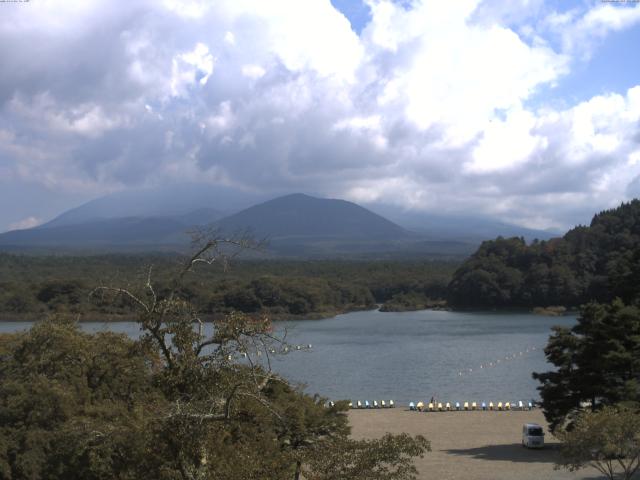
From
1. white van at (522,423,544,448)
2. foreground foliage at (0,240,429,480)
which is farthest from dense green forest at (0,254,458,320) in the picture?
foreground foliage at (0,240,429,480)

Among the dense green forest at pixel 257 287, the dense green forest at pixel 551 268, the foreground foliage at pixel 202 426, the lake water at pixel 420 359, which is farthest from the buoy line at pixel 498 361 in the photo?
the dense green forest at pixel 551 268

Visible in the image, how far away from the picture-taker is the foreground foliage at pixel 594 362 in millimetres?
14914

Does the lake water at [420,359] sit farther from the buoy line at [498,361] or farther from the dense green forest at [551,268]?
the dense green forest at [551,268]

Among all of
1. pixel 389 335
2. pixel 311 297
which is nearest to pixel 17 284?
pixel 311 297

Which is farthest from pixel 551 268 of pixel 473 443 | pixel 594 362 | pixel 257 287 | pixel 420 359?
pixel 594 362

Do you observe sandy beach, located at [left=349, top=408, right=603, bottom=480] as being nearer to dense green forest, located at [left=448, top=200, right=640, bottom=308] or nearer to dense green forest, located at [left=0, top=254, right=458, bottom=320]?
dense green forest, located at [left=0, top=254, right=458, bottom=320]

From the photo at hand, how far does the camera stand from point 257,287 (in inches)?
2349

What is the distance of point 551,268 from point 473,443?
4988 cm

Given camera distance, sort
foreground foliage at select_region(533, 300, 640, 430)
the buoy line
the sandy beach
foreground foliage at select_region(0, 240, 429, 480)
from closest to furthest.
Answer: foreground foliage at select_region(0, 240, 429, 480), the sandy beach, foreground foliage at select_region(533, 300, 640, 430), the buoy line

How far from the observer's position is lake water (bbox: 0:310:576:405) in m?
27.2

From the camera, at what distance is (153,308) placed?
6.29 metres

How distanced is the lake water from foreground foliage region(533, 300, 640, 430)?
514cm

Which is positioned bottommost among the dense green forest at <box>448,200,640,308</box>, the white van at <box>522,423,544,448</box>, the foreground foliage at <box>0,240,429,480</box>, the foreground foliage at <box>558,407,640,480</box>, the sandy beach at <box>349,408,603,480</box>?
the sandy beach at <box>349,408,603,480</box>

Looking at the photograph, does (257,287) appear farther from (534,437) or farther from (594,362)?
(594,362)
